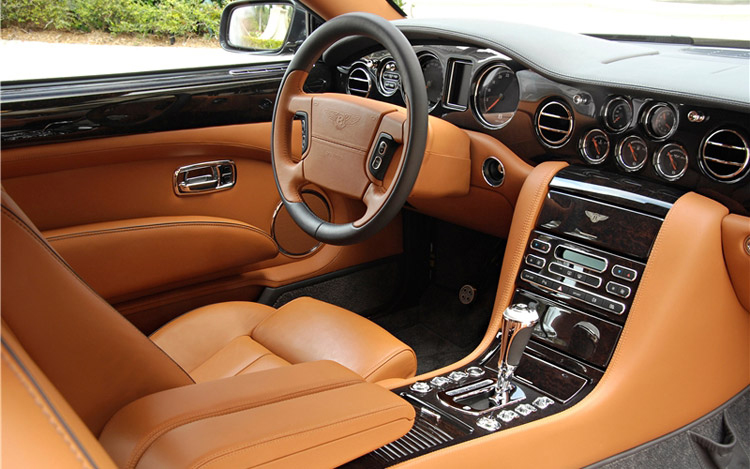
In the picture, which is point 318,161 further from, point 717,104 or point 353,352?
point 717,104

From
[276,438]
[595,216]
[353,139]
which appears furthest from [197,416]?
[595,216]

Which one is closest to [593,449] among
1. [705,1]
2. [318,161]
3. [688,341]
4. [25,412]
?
[688,341]

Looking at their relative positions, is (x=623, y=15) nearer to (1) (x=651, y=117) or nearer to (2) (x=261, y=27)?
(1) (x=651, y=117)

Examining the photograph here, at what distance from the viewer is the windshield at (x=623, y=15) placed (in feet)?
5.90

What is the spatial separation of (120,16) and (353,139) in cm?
106

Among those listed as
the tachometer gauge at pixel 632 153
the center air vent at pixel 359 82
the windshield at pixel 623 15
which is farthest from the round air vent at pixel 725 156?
the center air vent at pixel 359 82

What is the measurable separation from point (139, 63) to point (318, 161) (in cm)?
73

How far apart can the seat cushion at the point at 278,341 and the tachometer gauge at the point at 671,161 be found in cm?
64

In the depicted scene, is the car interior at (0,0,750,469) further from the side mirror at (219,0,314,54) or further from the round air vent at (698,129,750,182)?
the side mirror at (219,0,314,54)

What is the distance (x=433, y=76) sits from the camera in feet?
6.03

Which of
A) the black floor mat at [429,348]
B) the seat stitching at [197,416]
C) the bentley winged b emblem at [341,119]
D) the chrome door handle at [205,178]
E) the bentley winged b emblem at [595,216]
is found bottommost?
the black floor mat at [429,348]

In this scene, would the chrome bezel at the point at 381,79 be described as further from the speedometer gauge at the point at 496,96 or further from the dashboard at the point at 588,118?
the speedometer gauge at the point at 496,96

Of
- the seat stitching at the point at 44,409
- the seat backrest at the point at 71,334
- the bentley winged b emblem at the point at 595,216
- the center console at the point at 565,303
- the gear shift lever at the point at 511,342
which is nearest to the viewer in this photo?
the seat stitching at the point at 44,409

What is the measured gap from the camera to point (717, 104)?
4.04ft
